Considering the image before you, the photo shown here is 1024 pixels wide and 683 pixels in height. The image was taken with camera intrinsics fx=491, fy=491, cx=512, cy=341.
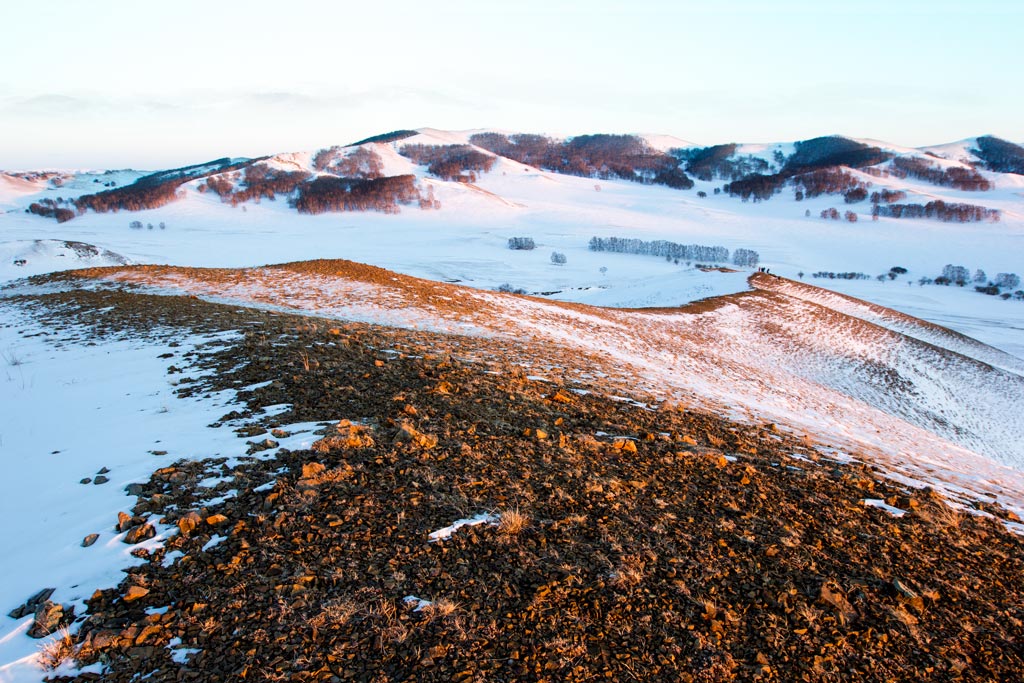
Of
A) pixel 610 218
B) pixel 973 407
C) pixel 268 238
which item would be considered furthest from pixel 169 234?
pixel 973 407

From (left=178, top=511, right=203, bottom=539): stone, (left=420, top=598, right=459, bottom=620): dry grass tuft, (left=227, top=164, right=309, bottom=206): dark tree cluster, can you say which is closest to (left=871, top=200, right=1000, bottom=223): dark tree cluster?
(left=420, top=598, right=459, bottom=620): dry grass tuft

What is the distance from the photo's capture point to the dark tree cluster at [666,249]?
124 m

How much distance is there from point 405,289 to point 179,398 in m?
15.0

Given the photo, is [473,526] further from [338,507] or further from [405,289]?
[405,289]

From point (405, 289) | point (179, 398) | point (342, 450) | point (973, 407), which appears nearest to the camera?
point (342, 450)

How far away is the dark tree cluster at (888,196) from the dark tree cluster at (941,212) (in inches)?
190

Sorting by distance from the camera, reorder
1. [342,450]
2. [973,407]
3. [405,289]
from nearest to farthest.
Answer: [342,450]
[405,289]
[973,407]

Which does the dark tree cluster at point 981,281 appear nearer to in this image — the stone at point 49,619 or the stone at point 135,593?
the stone at point 135,593

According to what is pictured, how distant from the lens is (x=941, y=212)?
16450 centimetres

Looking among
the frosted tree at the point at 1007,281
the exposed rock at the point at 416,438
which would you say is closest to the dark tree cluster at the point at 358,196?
the frosted tree at the point at 1007,281

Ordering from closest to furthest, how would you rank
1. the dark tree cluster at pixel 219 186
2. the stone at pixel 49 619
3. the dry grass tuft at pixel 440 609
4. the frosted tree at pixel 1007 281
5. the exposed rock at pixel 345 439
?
1. the stone at pixel 49 619
2. the dry grass tuft at pixel 440 609
3. the exposed rock at pixel 345 439
4. the frosted tree at pixel 1007 281
5. the dark tree cluster at pixel 219 186

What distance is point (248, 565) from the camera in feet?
15.4

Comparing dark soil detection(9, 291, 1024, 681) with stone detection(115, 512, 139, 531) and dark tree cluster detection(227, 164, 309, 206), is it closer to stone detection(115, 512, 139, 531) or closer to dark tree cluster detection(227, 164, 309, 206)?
stone detection(115, 512, 139, 531)

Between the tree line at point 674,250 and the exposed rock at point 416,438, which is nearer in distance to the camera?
the exposed rock at point 416,438
